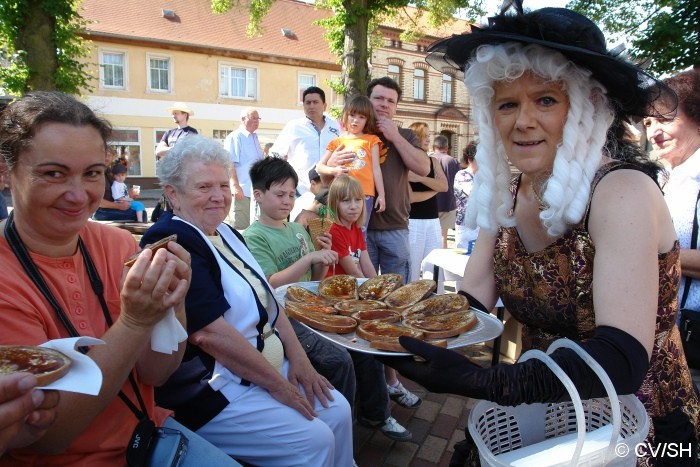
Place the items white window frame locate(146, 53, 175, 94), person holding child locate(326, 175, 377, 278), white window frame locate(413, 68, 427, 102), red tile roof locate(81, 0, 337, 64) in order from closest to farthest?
person holding child locate(326, 175, 377, 278), red tile roof locate(81, 0, 337, 64), white window frame locate(146, 53, 175, 94), white window frame locate(413, 68, 427, 102)

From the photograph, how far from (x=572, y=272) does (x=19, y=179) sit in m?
1.76

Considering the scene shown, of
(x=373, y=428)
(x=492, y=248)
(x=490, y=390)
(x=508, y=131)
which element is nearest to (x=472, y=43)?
(x=508, y=131)

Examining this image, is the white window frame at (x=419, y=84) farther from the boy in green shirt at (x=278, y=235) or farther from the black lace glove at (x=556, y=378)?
the black lace glove at (x=556, y=378)

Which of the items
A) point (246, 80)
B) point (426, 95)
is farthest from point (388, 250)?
point (426, 95)

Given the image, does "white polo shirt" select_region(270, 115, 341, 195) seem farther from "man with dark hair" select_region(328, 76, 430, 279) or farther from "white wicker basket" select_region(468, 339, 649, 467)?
"white wicker basket" select_region(468, 339, 649, 467)

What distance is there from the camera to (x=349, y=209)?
347 centimetres

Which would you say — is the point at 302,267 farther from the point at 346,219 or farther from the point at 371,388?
the point at 371,388

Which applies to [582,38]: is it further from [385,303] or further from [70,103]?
[70,103]

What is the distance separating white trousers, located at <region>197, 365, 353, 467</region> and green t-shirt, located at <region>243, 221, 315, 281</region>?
1.07m

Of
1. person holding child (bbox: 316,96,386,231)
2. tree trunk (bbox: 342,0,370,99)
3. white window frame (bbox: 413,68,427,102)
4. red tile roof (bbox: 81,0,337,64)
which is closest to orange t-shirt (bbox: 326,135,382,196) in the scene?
person holding child (bbox: 316,96,386,231)

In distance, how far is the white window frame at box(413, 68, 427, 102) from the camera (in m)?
29.2

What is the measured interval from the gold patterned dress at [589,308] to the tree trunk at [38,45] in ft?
32.6

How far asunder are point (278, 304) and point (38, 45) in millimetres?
9173

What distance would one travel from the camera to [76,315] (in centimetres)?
154
